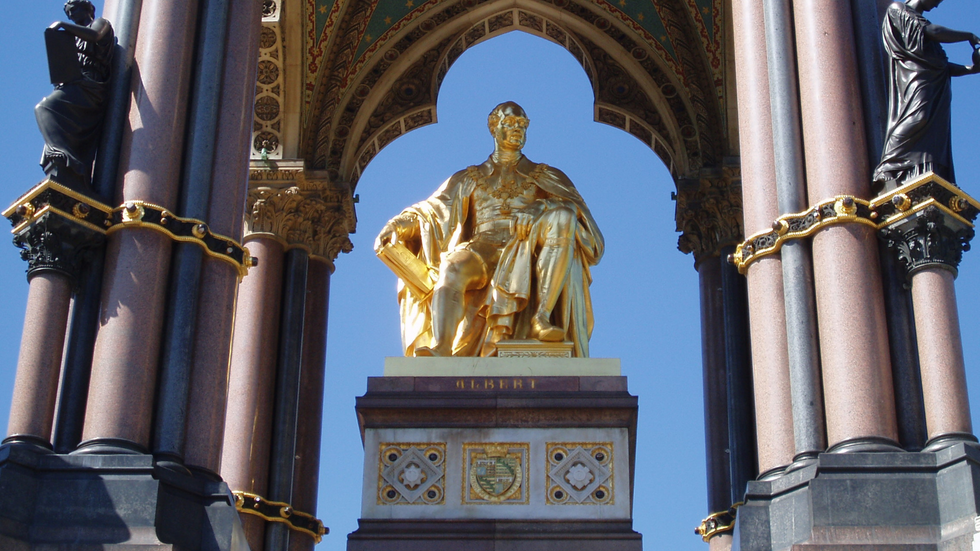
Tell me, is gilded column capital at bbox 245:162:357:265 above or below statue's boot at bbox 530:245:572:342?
above

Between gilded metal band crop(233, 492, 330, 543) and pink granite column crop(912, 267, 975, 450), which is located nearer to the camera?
pink granite column crop(912, 267, 975, 450)

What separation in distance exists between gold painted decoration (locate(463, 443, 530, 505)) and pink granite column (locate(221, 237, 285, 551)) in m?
3.72

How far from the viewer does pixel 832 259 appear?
11.8m

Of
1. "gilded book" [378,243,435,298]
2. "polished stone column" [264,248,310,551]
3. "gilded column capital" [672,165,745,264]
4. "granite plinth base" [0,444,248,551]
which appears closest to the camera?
"granite plinth base" [0,444,248,551]

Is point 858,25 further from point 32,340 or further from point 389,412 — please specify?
point 32,340

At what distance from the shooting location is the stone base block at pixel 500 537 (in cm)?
1278

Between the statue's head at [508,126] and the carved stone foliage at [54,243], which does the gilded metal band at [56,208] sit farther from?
the statue's head at [508,126]

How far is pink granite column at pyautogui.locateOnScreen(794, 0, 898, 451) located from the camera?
1127 cm

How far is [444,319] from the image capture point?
1486cm

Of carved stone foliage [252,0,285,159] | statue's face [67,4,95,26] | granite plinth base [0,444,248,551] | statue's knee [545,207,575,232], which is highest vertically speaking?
carved stone foliage [252,0,285,159]

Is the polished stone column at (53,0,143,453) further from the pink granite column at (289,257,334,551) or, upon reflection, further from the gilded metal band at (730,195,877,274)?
the pink granite column at (289,257,334,551)

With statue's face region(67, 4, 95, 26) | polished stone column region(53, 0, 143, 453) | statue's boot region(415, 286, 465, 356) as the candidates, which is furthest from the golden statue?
statue's face region(67, 4, 95, 26)

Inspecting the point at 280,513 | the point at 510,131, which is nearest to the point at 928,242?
the point at 510,131

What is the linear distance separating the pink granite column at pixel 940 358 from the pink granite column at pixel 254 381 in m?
7.43
